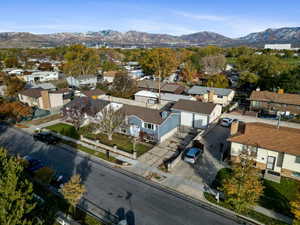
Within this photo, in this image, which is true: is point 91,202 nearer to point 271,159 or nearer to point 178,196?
point 178,196

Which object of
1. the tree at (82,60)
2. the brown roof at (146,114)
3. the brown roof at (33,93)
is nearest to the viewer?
the brown roof at (146,114)

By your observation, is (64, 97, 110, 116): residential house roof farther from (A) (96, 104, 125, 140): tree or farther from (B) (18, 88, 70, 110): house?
(B) (18, 88, 70, 110): house

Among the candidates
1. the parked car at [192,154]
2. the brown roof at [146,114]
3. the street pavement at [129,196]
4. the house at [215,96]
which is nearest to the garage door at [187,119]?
the brown roof at [146,114]

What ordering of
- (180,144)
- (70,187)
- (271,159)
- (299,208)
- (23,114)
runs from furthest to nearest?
(23,114), (180,144), (271,159), (70,187), (299,208)

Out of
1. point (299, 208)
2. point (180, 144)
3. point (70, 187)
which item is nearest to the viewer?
point (299, 208)

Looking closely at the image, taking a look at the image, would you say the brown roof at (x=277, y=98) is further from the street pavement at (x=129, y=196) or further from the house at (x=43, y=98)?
the house at (x=43, y=98)

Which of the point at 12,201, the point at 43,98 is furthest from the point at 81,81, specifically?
the point at 12,201

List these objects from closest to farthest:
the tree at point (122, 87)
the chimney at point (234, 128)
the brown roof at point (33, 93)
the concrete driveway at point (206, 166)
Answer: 1. the concrete driveway at point (206, 166)
2. the chimney at point (234, 128)
3. the brown roof at point (33, 93)
4. the tree at point (122, 87)

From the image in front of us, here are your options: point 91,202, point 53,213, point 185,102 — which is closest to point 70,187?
point 53,213

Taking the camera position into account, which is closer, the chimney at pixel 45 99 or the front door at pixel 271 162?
the front door at pixel 271 162
